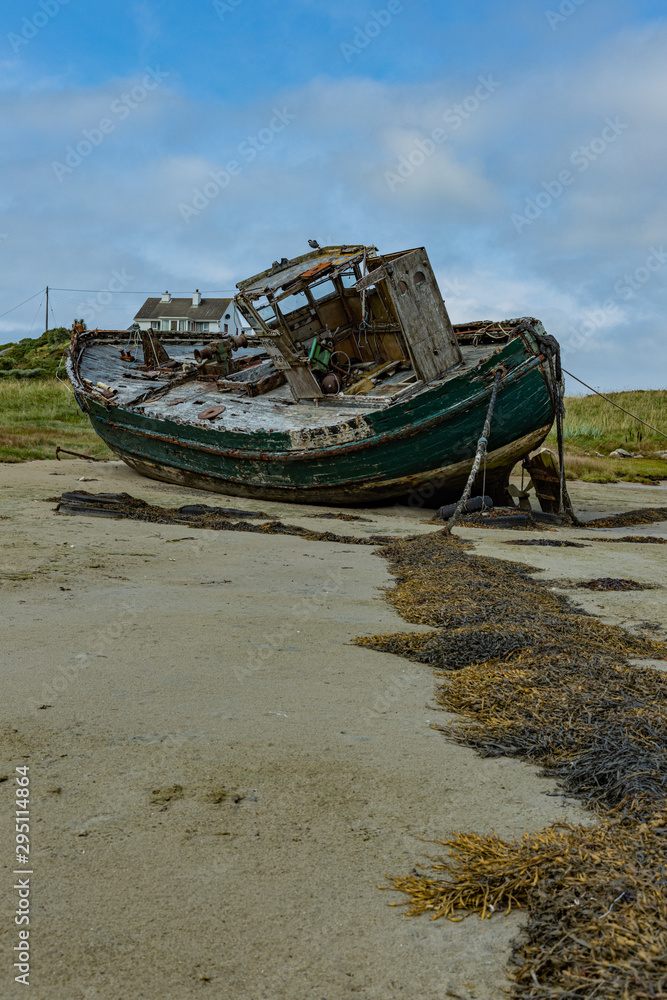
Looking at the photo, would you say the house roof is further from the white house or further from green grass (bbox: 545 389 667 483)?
green grass (bbox: 545 389 667 483)

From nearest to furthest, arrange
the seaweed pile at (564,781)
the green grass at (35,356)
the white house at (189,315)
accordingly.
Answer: the seaweed pile at (564,781)
the green grass at (35,356)
the white house at (189,315)

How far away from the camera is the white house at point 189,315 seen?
196 feet

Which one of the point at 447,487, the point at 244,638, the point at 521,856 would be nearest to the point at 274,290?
the point at 447,487

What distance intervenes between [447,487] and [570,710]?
964cm

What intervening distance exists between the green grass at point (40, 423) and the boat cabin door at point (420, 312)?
26.5ft

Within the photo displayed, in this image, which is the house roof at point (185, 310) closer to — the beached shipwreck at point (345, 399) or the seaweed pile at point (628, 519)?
the beached shipwreck at point (345, 399)

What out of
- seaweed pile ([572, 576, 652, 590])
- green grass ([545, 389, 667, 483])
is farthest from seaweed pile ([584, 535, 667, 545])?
green grass ([545, 389, 667, 483])

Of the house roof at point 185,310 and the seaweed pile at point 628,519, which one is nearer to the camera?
the seaweed pile at point 628,519

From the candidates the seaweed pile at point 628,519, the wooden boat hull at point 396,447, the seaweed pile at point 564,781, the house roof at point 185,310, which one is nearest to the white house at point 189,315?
the house roof at point 185,310

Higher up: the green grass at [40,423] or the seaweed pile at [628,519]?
the green grass at [40,423]

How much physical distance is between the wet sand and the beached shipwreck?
22.4ft

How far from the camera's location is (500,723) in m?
3.07

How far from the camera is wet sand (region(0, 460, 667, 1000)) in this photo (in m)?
1.75

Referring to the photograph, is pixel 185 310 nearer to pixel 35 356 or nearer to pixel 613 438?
pixel 35 356
